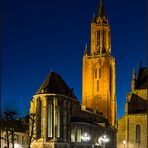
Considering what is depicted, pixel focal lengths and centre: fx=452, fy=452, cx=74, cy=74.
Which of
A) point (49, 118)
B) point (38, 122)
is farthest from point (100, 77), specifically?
point (38, 122)

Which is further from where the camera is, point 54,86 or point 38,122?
point 54,86

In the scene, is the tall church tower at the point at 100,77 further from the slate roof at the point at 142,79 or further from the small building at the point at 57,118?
the slate roof at the point at 142,79

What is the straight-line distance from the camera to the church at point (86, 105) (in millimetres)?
87375

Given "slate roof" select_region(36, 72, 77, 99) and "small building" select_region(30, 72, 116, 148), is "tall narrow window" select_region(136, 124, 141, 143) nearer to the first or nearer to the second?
"small building" select_region(30, 72, 116, 148)

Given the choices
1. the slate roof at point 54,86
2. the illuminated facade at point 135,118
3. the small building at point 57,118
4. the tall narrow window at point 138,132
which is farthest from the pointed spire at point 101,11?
the tall narrow window at point 138,132

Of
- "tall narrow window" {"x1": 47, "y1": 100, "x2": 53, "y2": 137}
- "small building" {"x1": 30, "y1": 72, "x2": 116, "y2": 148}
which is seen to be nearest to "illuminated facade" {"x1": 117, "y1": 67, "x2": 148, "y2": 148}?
"small building" {"x1": 30, "y1": 72, "x2": 116, "y2": 148}

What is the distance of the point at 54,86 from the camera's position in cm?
9106

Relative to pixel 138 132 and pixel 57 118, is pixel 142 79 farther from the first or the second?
pixel 57 118

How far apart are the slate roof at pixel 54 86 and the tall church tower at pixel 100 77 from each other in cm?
2266

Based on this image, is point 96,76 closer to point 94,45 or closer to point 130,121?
point 94,45

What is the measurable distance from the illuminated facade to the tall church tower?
22863 mm

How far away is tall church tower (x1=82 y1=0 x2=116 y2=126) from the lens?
393 ft

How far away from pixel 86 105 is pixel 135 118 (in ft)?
113

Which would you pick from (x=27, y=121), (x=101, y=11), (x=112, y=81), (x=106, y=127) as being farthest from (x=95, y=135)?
(x=101, y=11)
